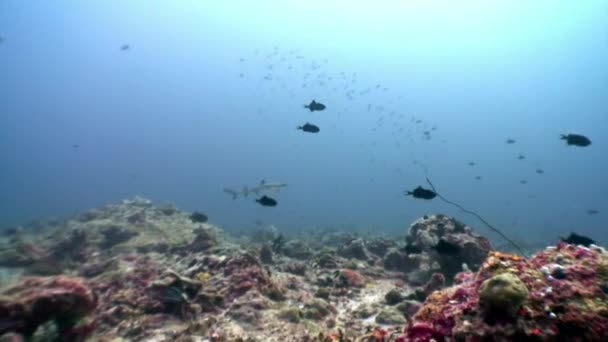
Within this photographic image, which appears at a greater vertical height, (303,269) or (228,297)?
(228,297)

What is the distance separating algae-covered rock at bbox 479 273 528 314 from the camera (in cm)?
380

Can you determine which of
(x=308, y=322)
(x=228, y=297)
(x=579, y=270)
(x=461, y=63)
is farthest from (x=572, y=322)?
(x=461, y=63)

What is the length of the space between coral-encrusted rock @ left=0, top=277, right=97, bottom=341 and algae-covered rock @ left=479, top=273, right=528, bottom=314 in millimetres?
6111

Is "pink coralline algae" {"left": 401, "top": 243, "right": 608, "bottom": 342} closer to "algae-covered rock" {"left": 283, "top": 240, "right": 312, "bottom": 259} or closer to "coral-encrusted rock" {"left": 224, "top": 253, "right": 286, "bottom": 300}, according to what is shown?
"coral-encrusted rock" {"left": 224, "top": 253, "right": 286, "bottom": 300}

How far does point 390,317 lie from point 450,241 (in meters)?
3.66

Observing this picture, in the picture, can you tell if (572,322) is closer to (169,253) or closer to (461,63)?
(169,253)

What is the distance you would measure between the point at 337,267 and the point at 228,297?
5.48 m

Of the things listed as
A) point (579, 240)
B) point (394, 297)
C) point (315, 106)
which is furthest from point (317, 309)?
point (315, 106)

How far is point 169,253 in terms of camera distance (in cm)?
1446

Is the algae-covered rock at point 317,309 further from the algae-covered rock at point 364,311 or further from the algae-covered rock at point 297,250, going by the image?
the algae-covered rock at point 297,250

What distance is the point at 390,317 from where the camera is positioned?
8492 mm

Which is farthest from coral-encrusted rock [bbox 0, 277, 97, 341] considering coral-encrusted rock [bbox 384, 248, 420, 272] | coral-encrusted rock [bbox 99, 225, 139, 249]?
coral-encrusted rock [bbox 99, 225, 139, 249]

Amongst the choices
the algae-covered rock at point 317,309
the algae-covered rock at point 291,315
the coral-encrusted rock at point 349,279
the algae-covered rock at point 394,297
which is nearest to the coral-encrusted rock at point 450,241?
the algae-covered rock at point 394,297

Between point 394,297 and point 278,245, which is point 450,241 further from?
point 278,245
